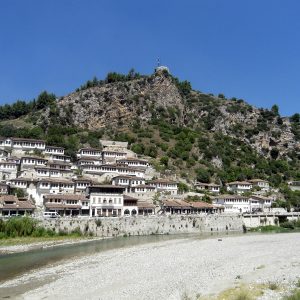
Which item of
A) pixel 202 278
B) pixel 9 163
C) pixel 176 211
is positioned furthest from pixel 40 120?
pixel 202 278

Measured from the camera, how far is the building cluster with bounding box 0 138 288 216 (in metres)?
75.0

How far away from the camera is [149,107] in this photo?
158 meters

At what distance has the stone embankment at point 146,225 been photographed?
211 feet

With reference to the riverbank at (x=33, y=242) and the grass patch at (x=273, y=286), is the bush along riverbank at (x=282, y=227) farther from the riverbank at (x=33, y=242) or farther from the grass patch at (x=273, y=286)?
the grass patch at (x=273, y=286)

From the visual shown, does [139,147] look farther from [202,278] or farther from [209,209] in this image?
[202,278]

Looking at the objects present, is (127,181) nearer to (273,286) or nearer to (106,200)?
(106,200)

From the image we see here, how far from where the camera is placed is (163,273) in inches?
1251

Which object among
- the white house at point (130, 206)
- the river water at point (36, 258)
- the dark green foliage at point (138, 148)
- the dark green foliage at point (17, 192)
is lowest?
the river water at point (36, 258)

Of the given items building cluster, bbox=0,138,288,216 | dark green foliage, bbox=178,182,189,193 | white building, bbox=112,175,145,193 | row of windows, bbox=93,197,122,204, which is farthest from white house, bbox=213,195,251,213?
row of windows, bbox=93,197,122,204

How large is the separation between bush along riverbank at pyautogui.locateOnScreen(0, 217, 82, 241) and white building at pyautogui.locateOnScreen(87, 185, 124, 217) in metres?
14.9

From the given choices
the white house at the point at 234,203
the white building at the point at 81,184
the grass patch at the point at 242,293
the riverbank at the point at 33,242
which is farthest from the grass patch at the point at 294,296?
the white house at the point at 234,203

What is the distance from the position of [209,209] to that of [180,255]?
44590 millimetres

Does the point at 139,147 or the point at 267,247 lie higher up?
the point at 139,147

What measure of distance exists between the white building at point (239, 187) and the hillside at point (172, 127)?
7175 mm
